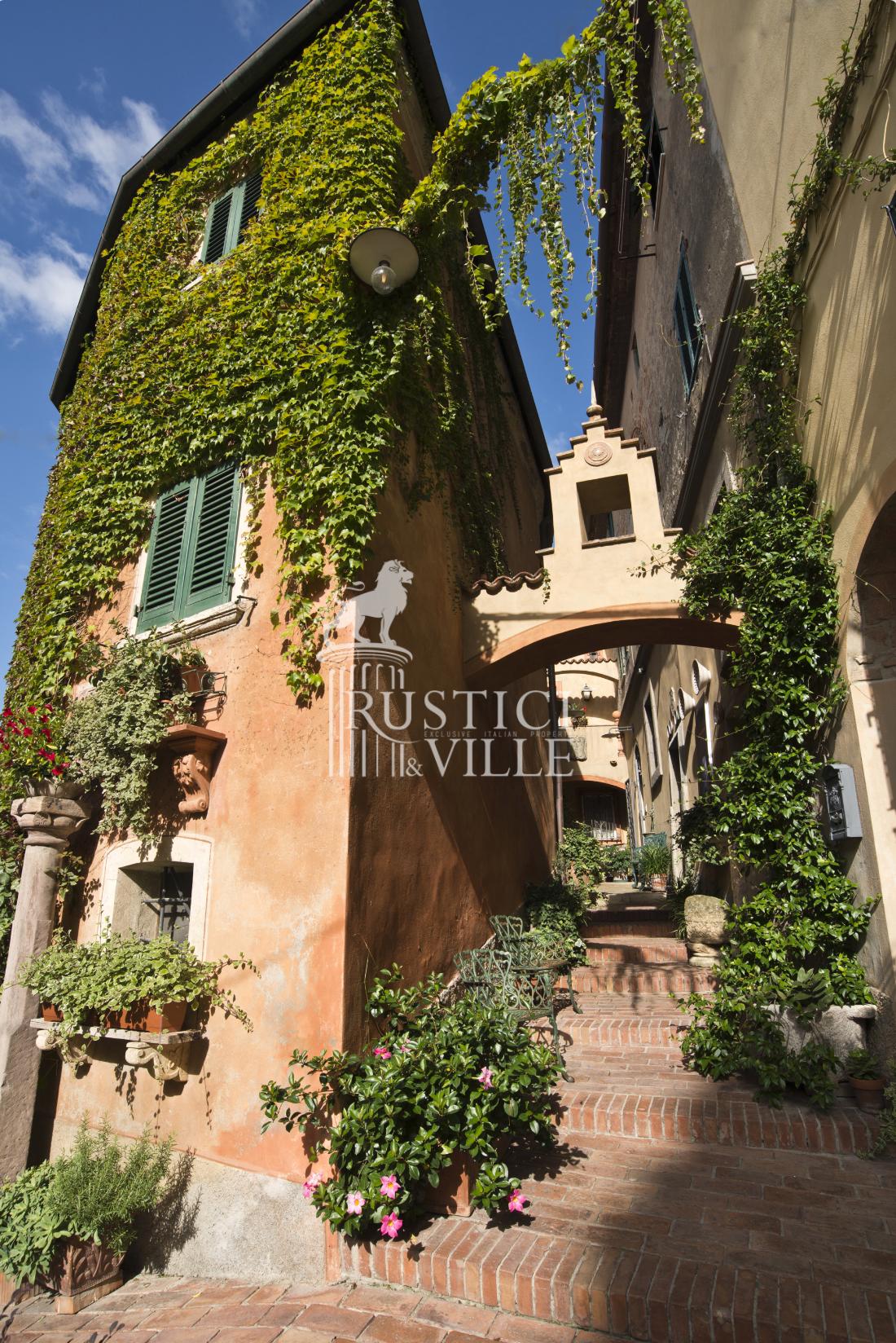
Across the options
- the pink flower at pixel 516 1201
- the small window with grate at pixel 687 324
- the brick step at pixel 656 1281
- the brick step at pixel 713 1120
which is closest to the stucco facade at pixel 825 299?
the small window with grate at pixel 687 324

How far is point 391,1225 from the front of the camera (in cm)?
364

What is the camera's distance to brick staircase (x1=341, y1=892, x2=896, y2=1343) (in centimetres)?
296

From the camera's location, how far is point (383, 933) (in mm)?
4836

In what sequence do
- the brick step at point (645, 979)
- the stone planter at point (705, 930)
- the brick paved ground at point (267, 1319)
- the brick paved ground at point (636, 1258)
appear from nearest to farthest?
the brick paved ground at point (636, 1258)
the brick paved ground at point (267, 1319)
the brick step at point (645, 979)
the stone planter at point (705, 930)

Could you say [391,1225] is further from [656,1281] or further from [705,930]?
[705,930]

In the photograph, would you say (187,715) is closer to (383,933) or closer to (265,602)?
(265,602)

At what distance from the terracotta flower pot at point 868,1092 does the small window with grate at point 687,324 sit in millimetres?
7559

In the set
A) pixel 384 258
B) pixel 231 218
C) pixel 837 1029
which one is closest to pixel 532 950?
pixel 837 1029

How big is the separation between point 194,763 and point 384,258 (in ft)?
13.7

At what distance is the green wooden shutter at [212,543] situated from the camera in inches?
227

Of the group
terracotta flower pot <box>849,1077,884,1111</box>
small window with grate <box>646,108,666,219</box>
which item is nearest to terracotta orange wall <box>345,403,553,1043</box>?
terracotta flower pot <box>849,1077,884,1111</box>

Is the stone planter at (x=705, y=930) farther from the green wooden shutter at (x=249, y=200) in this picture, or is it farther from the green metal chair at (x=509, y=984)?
the green wooden shutter at (x=249, y=200)

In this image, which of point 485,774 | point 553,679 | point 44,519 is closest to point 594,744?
point 553,679

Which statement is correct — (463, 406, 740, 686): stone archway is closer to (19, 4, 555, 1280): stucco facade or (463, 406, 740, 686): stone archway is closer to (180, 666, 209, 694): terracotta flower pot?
(19, 4, 555, 1280): stucco facade
